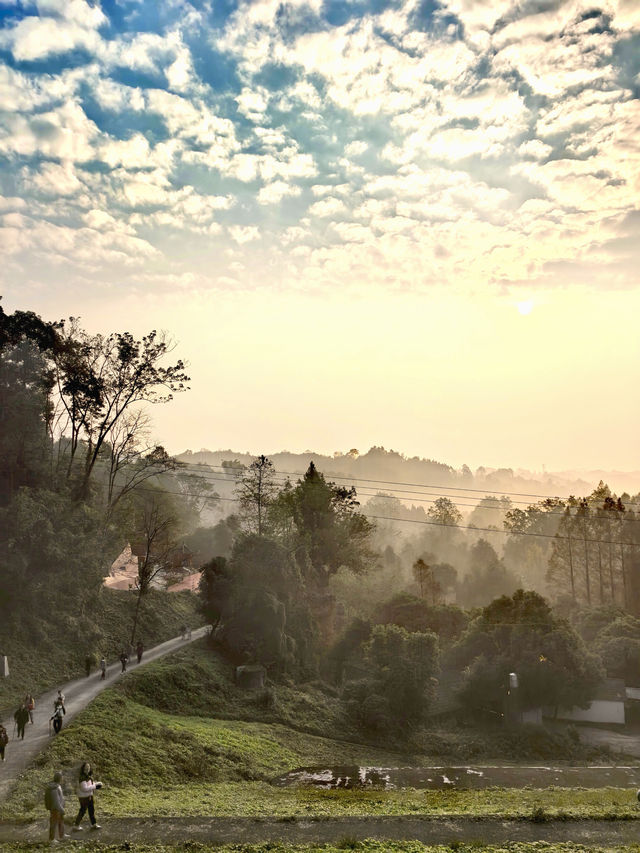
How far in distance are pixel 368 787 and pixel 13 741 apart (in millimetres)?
15519

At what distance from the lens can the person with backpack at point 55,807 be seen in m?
14.7

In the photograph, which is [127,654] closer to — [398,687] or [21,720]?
[21,720]

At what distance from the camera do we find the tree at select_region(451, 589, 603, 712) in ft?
135

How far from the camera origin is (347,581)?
236 ft

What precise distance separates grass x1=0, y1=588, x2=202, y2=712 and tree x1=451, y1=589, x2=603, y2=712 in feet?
87.7

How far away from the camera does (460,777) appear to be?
29.6 m

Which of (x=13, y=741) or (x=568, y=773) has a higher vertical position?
(x=13, y=741)

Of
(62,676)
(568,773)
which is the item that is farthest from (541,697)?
(62,676)

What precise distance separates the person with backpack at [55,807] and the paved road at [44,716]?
442 cm

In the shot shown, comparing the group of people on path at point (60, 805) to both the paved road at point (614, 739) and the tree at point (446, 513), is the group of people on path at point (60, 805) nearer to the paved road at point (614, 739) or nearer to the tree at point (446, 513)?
the paved road at point (614, 739)

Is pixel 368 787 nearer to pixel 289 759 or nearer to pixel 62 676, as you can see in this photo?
pixel 289 759

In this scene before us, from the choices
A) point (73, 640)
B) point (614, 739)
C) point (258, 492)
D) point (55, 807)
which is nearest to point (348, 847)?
point (55, 807)

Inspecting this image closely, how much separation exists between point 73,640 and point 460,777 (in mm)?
25824

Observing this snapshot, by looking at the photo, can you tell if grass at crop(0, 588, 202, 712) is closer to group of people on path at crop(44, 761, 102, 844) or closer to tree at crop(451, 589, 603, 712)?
group of people on path at crop(44, 761, 102, 844)
